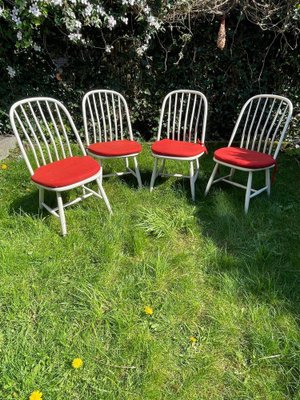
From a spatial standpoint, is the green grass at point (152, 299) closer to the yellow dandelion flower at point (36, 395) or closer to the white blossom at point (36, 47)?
the yellow dandelion flower at point (36, 395)

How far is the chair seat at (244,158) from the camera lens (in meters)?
2.53

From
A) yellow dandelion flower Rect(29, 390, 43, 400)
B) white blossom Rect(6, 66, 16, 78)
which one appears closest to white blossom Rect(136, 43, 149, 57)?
white blossom Rect(6, 66, 16, 78)

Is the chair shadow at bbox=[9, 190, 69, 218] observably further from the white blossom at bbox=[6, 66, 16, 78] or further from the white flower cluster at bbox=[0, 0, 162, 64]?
the white blossom at bbox=[6, 66, 16, 78]

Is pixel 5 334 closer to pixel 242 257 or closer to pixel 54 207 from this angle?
pixel 54 207

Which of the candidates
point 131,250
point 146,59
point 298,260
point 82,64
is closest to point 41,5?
point 82,64

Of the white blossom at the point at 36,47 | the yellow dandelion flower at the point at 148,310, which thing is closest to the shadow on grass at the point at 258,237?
the yellow dandelion flower at the point at 148,310

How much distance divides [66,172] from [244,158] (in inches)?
57.7

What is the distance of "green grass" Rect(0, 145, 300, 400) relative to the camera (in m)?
1.46

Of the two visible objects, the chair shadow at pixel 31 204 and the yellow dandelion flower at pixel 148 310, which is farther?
the chair shadow at pixel 31 204

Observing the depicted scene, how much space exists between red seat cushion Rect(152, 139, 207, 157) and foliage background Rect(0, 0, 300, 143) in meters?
1.44

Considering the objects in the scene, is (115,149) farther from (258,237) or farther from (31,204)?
(258,237)

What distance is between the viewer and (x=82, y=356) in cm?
154

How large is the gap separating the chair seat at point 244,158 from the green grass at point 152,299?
40 centimetres

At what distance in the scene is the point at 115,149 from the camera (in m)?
2.79
